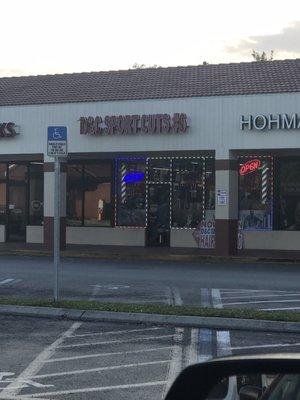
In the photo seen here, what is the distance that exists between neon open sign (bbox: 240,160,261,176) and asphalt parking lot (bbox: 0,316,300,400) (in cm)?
1460

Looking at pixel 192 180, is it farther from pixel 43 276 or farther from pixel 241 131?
pixel 43 276

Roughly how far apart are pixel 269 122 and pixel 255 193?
3902mm

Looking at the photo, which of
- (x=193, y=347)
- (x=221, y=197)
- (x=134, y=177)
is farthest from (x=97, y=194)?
(x=193, y=347)

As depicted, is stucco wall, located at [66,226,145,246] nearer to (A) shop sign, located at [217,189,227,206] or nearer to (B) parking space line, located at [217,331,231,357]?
(A) shop sign, located at [217,189,227,206]

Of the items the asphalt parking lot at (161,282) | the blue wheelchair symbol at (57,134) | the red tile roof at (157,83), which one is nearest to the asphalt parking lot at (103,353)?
the asphalt parking lot at (161,282)

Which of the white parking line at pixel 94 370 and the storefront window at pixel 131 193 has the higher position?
the storefront window at pixel 131 193

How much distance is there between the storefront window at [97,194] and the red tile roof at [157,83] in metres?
3.17

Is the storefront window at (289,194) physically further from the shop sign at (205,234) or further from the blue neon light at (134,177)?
the blue neon light at (134,177)

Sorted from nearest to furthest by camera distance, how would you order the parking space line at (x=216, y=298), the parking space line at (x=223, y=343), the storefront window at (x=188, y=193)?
the parking space line at (x=223, y=343)
the parking space line at (x=216, y=298)
the storefront window at (x=188, y=193)

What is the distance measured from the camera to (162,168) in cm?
2441

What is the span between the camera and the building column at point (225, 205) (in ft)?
68.1

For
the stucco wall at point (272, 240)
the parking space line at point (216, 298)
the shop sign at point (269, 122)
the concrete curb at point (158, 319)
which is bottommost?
the parking space line at point (216, 298)

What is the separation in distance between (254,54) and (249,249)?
46329 millimetres

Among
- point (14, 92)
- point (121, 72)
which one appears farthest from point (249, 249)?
point (14, 92)
